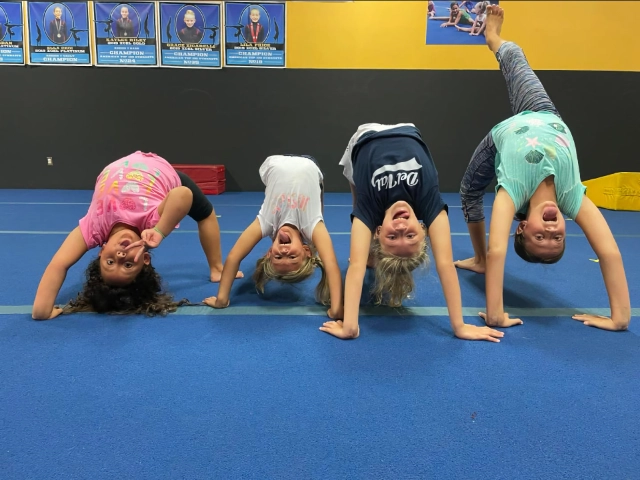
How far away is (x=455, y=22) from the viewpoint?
5.73 meters

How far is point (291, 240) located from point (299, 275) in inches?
6.7

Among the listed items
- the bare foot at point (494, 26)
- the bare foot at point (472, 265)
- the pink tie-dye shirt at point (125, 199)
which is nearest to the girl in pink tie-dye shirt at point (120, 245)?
the pink tie-dye shirt at point (125, 199)

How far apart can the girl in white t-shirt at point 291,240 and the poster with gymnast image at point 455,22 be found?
4.51 meters

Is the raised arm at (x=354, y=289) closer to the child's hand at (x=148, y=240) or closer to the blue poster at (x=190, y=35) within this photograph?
the child's hand at (x=148, y=240)

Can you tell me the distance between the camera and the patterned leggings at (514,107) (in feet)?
8.16

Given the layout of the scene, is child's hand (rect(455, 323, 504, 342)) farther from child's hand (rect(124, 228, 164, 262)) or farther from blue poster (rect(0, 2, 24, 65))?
blue poster (rect(0, 2, 24, 65))

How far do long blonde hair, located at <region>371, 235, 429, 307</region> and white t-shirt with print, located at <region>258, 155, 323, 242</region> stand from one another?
0.34 meters

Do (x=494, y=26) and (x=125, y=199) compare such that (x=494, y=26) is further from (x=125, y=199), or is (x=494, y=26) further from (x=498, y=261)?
(x=125, y=199)

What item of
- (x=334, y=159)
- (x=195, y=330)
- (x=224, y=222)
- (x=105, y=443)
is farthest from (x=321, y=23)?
(x=105, y=443)

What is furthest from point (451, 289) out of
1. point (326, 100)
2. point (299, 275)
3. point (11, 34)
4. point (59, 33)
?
point (11, 34)

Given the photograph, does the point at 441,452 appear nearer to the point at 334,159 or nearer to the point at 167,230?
the point at 167,230

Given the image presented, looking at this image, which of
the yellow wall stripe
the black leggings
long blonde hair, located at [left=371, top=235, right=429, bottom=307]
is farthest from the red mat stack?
long blonde hair, located at [left=371, top=235, right=429, bottom=307]

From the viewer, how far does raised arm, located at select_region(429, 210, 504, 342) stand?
5.95 feet

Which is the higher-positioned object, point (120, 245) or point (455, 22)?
point (455, 22)
